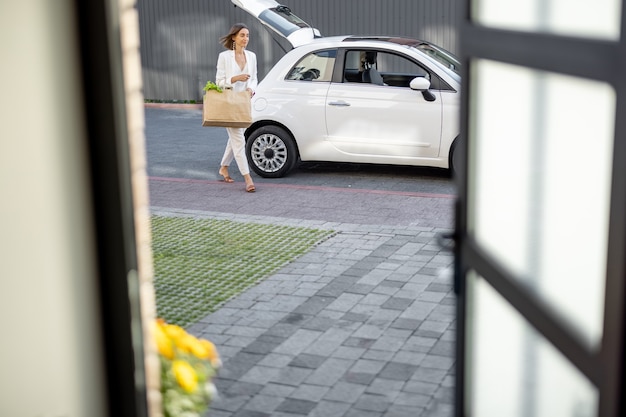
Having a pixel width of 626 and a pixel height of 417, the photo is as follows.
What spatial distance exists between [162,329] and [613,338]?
227 cm

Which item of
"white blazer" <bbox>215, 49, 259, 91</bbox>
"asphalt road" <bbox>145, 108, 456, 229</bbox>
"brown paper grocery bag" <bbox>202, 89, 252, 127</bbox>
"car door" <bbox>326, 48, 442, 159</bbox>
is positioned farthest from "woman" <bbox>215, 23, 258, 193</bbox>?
"car door" <bbox>326, 48, 442, 159</bbox>

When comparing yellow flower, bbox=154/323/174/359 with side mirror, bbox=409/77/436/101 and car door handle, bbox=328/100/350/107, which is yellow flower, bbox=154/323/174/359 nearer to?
side mirror, bbox=409/77/436/101

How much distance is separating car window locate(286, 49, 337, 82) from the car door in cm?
18

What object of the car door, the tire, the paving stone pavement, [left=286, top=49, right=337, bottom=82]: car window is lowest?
the paving stone pavement

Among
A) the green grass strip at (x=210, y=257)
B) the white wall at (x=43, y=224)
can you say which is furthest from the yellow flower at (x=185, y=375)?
the green grass strip at (x=210, y=257)

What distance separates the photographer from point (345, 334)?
6.55 meters

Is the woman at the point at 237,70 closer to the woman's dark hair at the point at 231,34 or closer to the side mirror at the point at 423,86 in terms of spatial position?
the woman's dark hair at the point at 231,34

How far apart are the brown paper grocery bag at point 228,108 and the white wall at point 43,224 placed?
7.88 m

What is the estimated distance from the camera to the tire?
11984mm

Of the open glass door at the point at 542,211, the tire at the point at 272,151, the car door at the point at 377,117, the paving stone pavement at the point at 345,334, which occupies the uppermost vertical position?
the open glass door at the point at 542,211

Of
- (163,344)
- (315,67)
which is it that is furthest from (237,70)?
(163,344)

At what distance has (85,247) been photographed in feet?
9.93

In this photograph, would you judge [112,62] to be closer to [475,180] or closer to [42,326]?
[42,326]

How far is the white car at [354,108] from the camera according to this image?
11320 millimetres
